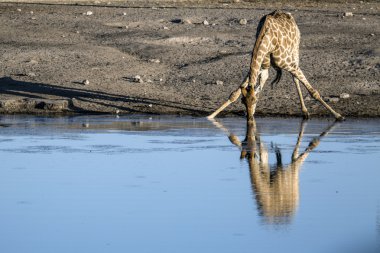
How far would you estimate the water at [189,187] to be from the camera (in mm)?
9492

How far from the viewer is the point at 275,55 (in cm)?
1866

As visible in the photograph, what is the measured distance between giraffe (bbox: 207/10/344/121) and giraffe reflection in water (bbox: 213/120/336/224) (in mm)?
1452

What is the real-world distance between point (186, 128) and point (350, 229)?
23.8ft

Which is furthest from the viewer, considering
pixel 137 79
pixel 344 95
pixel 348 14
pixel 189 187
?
pixel 348 14

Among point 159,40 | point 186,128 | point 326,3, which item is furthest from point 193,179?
point 326,3

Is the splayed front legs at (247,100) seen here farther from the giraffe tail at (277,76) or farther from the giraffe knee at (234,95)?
the giraffe tail at (277,76)

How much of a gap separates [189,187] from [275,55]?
7156 millimetres

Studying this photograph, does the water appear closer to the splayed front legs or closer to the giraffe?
the splayed front legs

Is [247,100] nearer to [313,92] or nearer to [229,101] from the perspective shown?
[229,101]

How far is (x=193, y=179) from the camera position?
1230 cm

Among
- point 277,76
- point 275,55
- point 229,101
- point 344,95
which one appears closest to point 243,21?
point 344,95

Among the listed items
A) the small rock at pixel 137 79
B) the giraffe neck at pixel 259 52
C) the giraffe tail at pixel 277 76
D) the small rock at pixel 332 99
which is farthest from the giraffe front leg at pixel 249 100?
the small rock at pixel 137 79

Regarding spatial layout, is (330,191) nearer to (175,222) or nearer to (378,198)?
(378,198)

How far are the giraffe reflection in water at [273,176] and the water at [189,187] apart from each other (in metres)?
0.01
